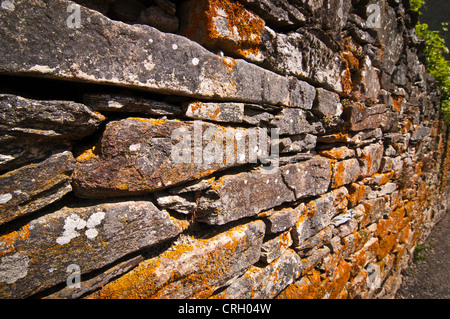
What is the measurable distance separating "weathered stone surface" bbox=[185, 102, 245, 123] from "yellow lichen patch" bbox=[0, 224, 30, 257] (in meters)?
0.91

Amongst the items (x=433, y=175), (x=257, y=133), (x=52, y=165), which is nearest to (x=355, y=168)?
(x=257, y=133)

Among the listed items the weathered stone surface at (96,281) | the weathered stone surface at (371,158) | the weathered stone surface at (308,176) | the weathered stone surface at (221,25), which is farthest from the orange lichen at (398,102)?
the weathered stone surface at (96,281)

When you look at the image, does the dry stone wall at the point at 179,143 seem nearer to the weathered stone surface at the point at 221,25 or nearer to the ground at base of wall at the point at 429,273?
the weathered stone surface at the point at 221,25

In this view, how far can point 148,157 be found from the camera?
47.3 inches

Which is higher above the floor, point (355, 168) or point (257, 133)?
point (257, 133)

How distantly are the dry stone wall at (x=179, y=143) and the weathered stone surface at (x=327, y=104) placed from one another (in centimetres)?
3

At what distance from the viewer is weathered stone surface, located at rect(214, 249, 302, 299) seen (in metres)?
1.72

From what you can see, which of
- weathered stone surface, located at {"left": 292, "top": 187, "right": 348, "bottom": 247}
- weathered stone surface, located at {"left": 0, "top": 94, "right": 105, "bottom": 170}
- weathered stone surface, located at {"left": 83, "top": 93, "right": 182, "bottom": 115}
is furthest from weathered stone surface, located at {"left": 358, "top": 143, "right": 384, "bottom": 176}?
weathered stone surface, located at {"left": 0, "top": 94, "right": 105, "bottom": 170}

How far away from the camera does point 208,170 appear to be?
145cm

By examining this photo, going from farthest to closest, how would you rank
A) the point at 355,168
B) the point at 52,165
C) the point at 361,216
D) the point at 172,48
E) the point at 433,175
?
the point at 433,175
the point at 361,216
the point at 355,168
the point at 172,48
the point at 52,165

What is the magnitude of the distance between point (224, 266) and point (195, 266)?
252mm

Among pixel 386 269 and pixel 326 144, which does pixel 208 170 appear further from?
pixel 386 269

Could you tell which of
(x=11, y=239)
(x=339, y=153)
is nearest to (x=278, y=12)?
(x=339, y=153)
